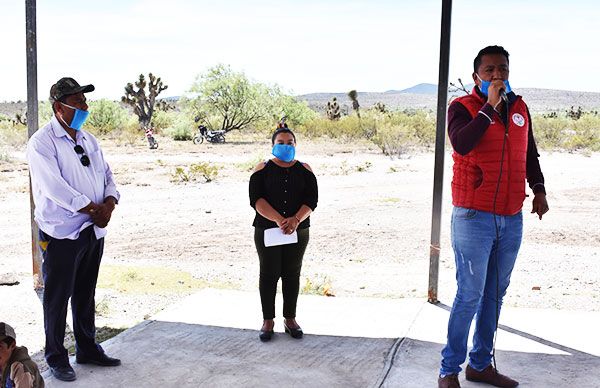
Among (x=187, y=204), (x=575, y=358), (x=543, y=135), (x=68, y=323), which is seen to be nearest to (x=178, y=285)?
(x=68, y=323)

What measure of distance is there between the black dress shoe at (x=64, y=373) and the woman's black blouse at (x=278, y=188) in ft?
5.06

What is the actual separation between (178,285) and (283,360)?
3628 millimetres

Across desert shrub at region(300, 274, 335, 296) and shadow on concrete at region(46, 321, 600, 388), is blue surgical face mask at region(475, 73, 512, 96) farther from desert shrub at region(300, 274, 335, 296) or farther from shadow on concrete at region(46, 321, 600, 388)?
desert shrub at region(300, 274, 335, 296)

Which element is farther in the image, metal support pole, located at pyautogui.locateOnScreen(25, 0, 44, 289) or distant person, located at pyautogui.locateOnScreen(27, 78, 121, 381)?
metal support pole, located at pyautogui.locateOnScreen(25, 0, 44, 289)

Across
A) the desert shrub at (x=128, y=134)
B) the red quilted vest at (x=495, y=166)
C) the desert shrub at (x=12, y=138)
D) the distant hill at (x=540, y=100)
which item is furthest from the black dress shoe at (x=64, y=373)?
the distant hill at (x=540, y=100)

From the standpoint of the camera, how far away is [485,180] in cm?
402

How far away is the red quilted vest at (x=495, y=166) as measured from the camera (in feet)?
13.1

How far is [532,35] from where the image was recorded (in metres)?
56.1

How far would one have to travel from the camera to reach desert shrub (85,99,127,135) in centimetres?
3578

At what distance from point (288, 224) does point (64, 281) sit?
1.49 meters

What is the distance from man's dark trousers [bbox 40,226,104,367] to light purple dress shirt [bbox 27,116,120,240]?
70 mm

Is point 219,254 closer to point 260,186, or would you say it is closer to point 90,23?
point 260,186

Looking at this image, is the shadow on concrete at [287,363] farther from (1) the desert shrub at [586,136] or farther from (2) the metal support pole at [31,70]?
→ (1) the desert shrub at [586,136]

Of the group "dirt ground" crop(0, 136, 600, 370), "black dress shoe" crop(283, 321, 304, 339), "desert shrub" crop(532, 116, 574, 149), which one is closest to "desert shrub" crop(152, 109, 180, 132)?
"dirt ground" crop(0, 136, 600, 370)
